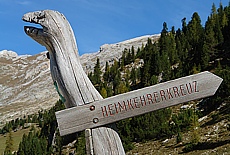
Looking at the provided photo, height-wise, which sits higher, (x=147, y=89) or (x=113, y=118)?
(x=147, y=89)

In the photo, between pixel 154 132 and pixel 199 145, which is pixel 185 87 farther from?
pixel 154 132

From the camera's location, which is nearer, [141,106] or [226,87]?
[141,106]

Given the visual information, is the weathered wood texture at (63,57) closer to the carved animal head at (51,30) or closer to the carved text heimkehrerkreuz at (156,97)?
the carved animal head at (51,30)

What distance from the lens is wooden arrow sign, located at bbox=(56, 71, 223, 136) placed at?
3811 mm

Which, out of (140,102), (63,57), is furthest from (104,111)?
(63,57)

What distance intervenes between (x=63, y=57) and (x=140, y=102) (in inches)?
42.2

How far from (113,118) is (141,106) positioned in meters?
0.35

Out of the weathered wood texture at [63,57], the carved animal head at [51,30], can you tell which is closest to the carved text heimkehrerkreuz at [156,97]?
the weathered wood texture at [63,57]

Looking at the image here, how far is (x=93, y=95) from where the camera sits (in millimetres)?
3988

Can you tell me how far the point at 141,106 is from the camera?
12.5 feet

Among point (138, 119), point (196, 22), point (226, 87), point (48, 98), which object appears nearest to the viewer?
point (226, 87)

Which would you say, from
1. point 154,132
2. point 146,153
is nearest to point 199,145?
point 146,153

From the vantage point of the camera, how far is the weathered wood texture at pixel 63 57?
3.96m

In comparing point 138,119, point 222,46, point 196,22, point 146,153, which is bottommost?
point 146,153
